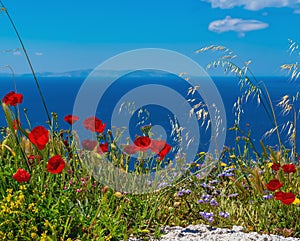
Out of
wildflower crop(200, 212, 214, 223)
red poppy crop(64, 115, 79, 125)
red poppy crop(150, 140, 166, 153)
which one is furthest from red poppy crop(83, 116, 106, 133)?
wildflower crop(200, 212, 214, 223)

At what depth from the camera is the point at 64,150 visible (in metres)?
3.99

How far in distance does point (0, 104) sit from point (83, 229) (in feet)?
3.88

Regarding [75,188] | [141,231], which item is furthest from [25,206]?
[141,231]

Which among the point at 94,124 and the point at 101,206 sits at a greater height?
the point at 94,124

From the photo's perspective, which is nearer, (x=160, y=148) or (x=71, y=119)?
(x=160, y=148)

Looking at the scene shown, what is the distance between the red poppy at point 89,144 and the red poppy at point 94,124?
0.14 m

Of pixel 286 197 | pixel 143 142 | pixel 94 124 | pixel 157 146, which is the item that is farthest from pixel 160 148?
pixel 286 197

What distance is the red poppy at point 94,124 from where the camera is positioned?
3.43m

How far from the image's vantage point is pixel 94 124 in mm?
3422

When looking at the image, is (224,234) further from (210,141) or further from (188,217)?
(210,141)

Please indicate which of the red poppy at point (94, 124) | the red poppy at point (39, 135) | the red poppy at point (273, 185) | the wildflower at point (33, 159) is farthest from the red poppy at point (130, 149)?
the red poppy at point (273, 185)

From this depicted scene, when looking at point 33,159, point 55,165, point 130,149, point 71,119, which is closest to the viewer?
point 55,165

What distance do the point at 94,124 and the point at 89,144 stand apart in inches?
8.7

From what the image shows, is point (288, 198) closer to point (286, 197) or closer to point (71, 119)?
point (286, 197)
